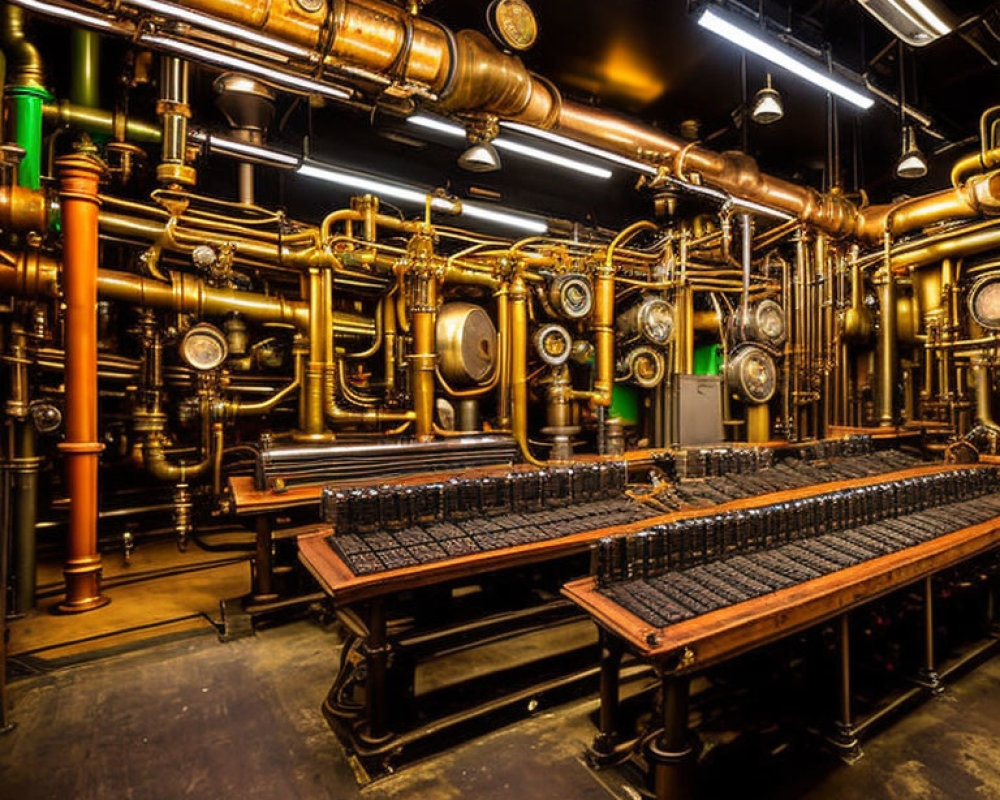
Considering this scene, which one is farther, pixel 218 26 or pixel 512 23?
pixel 512 23

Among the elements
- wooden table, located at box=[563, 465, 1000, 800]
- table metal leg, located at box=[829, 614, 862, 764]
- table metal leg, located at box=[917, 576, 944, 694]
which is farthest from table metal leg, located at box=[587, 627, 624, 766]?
table metal leg, located at box=[917, 576, 944, 694]

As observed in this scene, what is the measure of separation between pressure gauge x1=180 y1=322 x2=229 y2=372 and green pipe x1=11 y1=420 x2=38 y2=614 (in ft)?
3.99

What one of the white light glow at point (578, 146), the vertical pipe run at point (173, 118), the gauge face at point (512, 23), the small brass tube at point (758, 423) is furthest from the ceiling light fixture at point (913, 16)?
the vertical pipe run at point (173, 118)

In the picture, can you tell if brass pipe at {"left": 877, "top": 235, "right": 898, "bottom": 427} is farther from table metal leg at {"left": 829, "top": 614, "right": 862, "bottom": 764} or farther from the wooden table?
table metal leg at {"left": 829, "top": 614, "right": 862, "bottom": 764}

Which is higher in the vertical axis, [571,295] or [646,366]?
[571,295]

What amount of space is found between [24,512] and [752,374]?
5893 mm

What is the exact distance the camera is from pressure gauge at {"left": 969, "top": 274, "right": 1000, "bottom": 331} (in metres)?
5.07

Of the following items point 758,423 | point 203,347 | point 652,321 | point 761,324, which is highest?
point 652,321

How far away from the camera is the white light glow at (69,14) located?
264cm

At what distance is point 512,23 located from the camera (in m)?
3.82

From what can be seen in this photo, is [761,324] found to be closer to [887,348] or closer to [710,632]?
[887,348]

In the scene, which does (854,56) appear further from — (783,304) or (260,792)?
(260,792)

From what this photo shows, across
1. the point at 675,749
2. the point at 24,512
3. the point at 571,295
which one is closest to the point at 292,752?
the point at 675,749

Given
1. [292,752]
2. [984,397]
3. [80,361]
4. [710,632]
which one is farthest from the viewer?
[984,397]
